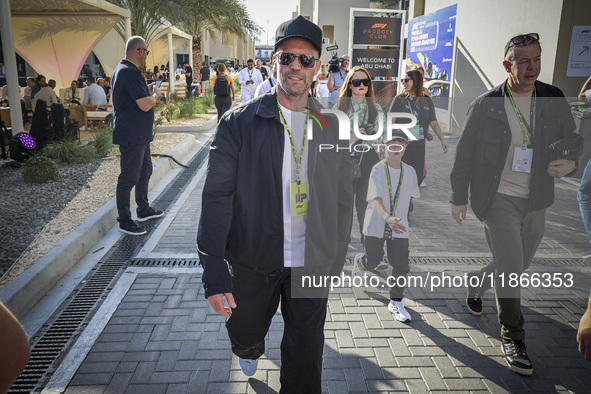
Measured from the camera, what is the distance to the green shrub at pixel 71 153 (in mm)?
9609

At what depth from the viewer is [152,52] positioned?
30.6 metres

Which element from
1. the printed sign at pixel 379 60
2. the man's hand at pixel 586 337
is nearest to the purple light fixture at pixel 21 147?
the printed sign at pixel 379 60

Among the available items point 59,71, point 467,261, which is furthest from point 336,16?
point 467,261

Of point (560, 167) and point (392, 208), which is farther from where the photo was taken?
point (392, 208)

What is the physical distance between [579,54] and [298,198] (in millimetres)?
10159

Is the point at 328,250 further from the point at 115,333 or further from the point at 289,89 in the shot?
the point at 115,333

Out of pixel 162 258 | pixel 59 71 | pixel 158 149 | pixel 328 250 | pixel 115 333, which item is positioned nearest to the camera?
pixel 328 250

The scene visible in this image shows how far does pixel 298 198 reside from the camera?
102 inches

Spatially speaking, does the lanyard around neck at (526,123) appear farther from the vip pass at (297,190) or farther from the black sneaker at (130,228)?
the black sneaker at (130,228)

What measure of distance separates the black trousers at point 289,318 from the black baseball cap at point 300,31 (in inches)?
49.1

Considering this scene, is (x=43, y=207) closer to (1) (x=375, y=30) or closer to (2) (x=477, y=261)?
(2) (x=477, y=261)

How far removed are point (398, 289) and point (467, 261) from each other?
1.78 meters

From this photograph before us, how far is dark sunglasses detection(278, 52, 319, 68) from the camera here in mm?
2570

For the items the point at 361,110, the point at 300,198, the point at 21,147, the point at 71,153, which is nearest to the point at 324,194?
the point at 300,198
